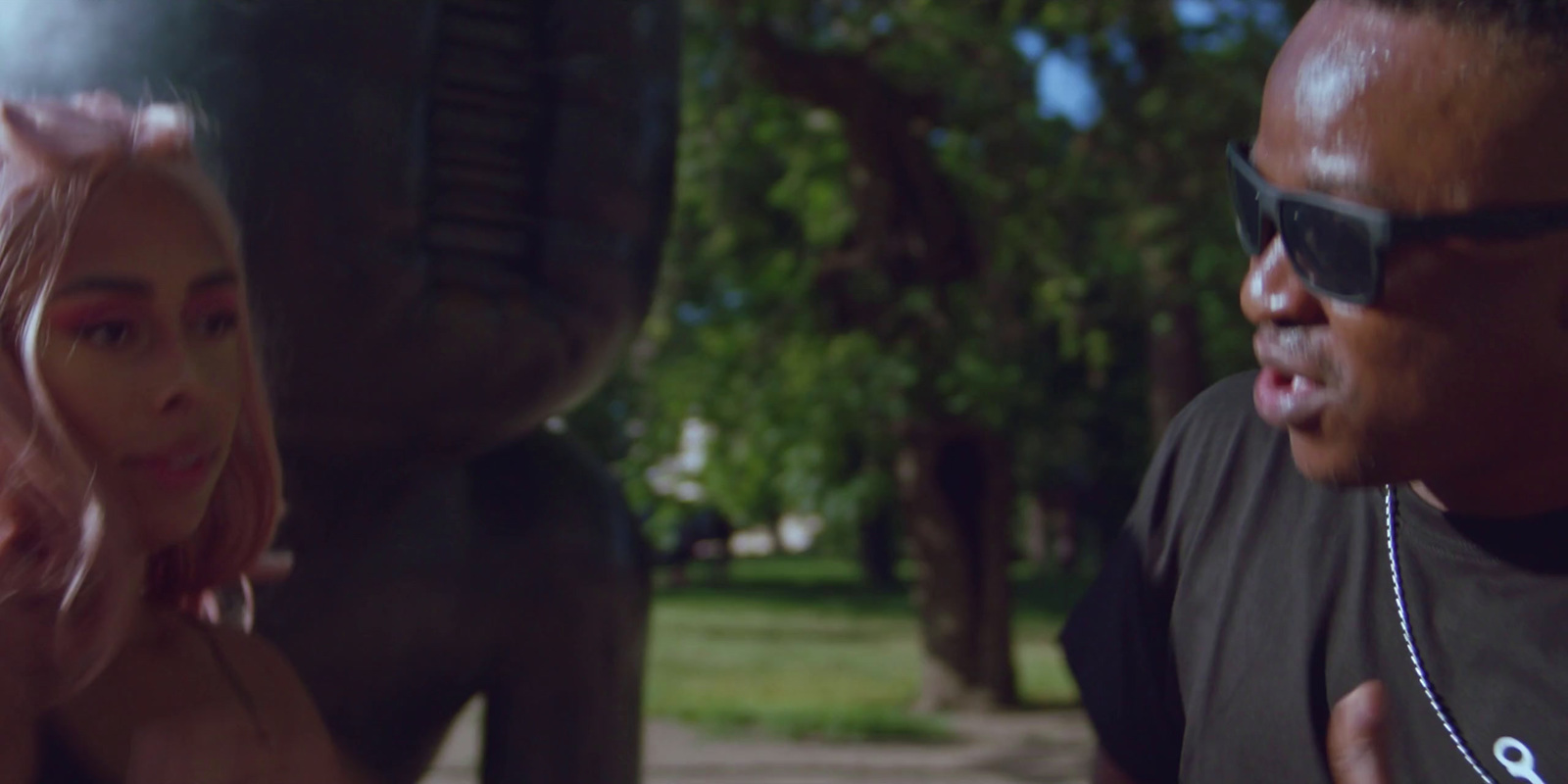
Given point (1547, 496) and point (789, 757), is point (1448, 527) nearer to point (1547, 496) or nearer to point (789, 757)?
point (1547, 496)

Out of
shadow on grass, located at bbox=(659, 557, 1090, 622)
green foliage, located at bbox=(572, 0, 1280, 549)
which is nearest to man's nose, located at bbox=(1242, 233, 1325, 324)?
green foliage, located at bbox=(572, 0, 1280, 549)

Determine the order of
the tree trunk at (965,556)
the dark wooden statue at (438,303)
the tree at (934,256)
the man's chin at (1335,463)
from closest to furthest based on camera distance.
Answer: the man's chin at (1335,463)
the dark wooden statue at (438,303)
the tree at (934,256)
the tree trunk at (965,556)

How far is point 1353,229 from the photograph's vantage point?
1.39 metres

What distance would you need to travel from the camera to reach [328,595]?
2168 mm

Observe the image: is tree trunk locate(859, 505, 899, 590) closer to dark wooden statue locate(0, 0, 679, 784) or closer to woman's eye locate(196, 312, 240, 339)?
dark wooden statue locate(0, 0, 679, 784)

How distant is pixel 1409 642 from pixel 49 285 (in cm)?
122

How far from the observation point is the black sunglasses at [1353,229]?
135 centimetres

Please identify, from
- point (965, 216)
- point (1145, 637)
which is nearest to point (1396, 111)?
point (1145, 637)

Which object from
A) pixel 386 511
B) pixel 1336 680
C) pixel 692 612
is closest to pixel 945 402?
pixel 386 511

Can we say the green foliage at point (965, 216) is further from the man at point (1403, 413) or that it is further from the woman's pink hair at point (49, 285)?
the woman's pink hair at point (49, 285)

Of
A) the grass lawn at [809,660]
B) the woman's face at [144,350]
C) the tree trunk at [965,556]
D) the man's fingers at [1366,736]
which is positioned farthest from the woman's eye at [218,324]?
the tree trunk at [965,556]

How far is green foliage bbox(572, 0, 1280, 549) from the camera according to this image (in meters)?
7.08

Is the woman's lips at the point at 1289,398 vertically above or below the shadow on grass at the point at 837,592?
above

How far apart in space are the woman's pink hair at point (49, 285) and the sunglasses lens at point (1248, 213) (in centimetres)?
93
